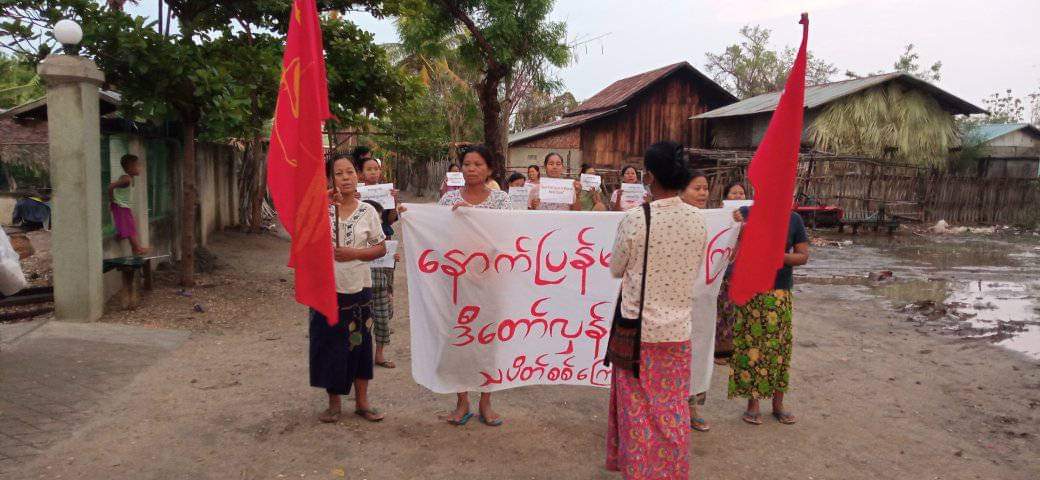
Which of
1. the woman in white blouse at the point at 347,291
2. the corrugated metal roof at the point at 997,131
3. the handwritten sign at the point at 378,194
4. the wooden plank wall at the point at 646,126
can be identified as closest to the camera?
the woman in white blouse at the point at 347,291

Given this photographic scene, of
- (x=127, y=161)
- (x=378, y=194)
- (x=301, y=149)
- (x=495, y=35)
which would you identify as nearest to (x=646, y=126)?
(x=495, y=35)

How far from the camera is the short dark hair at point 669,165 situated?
2.87 meters

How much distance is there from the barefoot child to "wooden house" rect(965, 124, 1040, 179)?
2564 centimetres

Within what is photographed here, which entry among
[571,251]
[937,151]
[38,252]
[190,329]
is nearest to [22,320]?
[190,329]

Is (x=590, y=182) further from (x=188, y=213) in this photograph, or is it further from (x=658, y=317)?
(x=188, y=213)

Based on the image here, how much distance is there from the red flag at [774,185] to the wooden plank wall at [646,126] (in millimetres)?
20845

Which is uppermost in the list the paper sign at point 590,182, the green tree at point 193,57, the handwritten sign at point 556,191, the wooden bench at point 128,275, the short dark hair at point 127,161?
the green tree at point 193,57

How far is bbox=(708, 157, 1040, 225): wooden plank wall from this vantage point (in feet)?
61.6

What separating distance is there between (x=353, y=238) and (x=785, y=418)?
2983mm

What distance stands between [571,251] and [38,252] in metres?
9.46

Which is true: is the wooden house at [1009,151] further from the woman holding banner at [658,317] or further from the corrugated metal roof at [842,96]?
the woman holding banner at [658,317]

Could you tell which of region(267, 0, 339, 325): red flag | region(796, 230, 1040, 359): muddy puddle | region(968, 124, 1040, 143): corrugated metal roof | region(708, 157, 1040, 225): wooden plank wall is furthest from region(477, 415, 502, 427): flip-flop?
region(968, 124, 1040, 143): corrugated metal roof

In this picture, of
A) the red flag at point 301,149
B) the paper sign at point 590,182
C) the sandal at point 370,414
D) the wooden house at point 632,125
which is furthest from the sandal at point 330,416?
the wooden house at point 632,125

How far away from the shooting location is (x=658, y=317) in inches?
116
